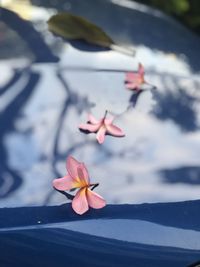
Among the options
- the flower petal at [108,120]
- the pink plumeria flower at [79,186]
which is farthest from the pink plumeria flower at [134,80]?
the pink plumeria flower at [79,186]

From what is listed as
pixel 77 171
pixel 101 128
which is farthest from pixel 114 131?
pixel 77 171

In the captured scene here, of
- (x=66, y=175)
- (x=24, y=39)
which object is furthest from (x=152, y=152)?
(x=24, y=39)

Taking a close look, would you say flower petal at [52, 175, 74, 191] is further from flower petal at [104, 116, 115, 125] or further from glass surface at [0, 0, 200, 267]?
flower petal at [104, 116, 115, 125]

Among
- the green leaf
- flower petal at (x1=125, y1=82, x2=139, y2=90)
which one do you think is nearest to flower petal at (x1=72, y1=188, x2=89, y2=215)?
flower petal at (x1=125, y1=82, x2=139, y2=90)

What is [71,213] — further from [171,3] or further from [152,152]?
[171,3]

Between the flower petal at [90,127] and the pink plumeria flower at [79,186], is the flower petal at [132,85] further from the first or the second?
the pink plumeria flower at [79,186]
